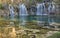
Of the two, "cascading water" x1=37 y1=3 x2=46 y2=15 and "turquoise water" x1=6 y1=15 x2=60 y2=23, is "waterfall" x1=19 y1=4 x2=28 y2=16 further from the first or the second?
"cascading water" x1=37 y1=3 x2=46 y2=15

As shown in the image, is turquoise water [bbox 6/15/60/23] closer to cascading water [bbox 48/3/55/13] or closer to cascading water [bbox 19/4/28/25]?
cascading water [bbox 19/4/28/25]

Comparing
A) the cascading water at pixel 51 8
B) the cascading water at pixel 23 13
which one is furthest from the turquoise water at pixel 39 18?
the cascading water at pixel 51 8

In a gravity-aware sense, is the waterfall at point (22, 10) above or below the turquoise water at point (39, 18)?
above

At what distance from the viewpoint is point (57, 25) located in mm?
3027

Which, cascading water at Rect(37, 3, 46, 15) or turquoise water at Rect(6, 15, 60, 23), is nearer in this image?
turquoise water at Rect(6, 15, 60, 23)

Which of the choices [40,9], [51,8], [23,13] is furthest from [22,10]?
[51,8]

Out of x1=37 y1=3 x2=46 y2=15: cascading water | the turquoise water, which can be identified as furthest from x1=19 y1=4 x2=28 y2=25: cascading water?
x1=37 y1=3 x2=46 y2=15: cascading water

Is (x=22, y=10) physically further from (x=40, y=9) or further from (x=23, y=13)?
(x=40, y=9)

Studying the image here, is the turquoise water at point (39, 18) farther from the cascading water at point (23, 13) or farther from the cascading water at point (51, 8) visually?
the cascading water at point (51, 8)

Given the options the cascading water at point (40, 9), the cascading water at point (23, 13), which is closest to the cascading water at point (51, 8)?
the cascading water at point (40, 9)

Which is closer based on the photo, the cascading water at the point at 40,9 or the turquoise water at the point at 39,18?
the turquoise water at the point at 39,18

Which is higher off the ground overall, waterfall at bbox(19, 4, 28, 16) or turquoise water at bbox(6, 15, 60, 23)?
waterfall at bbox(19, 4, 28, 16)

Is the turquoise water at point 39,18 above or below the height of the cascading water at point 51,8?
below

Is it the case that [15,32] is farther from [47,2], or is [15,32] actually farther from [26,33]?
[47,2]
